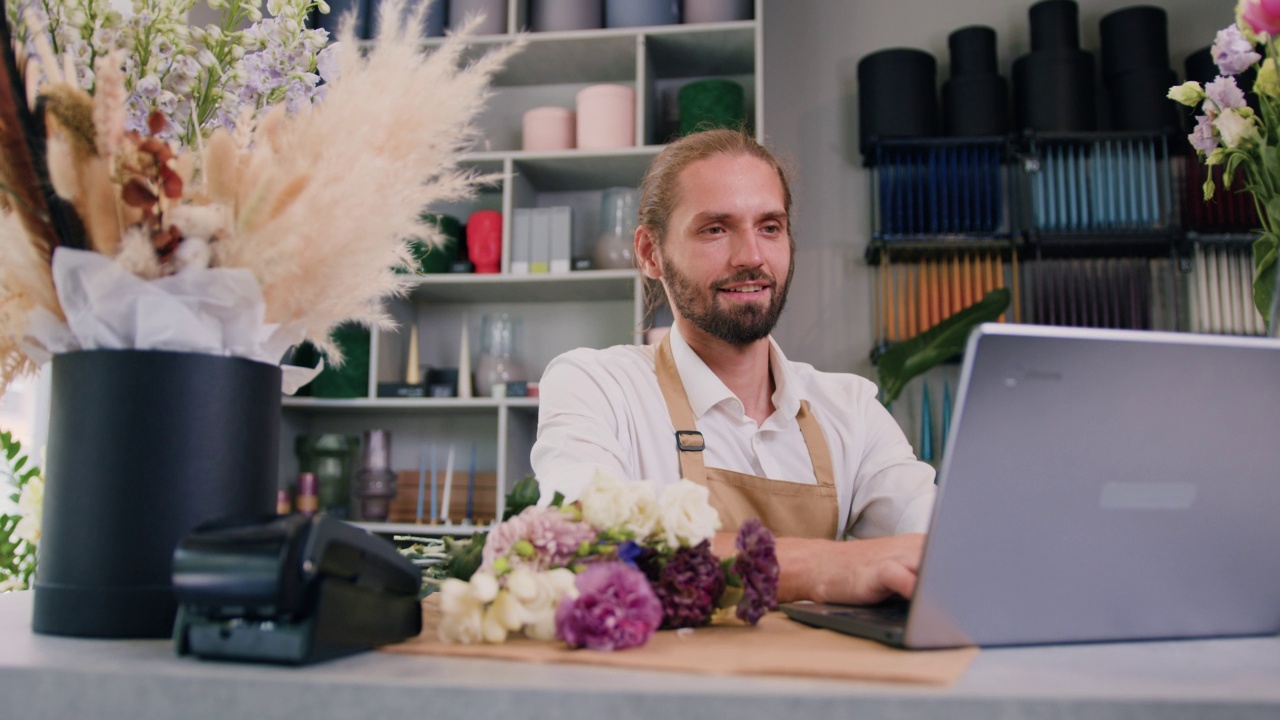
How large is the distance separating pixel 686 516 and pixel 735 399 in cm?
84

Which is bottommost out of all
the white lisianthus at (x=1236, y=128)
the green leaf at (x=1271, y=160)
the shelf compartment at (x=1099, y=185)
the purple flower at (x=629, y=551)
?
the purple flower at (x=629, y=551)

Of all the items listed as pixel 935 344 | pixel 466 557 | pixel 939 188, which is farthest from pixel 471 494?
pixel 466 557

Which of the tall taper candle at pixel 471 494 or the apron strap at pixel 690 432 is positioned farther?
the tall taper candle at pixel 471 494

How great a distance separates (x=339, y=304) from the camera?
0.79m

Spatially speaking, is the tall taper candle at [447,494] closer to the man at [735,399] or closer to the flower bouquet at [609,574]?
the man at [735,399]

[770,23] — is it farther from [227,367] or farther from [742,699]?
[742,699]

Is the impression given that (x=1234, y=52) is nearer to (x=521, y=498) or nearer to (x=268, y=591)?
(x=521, y=498)


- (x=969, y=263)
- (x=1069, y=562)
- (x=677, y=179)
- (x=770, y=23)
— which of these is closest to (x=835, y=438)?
(x=677, y=179)

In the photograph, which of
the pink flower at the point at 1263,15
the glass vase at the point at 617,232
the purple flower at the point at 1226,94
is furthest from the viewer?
the glass vase at the point at 617,232

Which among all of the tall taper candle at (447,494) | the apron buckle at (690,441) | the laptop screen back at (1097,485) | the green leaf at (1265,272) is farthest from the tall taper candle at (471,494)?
the laptop screen back at (1097,485)

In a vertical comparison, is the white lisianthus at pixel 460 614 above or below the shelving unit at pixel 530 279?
below

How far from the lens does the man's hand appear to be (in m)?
0.88

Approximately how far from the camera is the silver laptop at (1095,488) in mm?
610

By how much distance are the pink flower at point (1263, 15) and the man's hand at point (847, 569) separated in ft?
2.15
